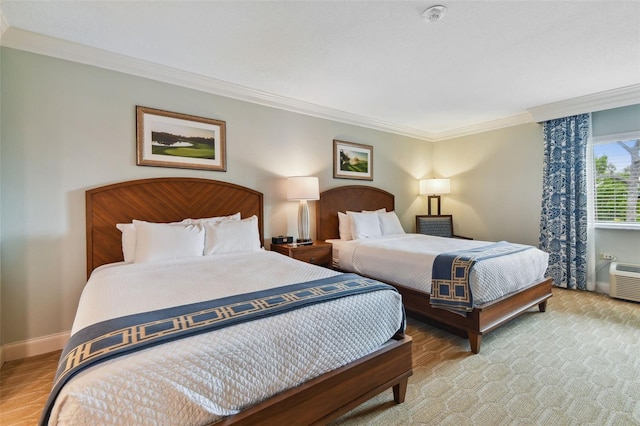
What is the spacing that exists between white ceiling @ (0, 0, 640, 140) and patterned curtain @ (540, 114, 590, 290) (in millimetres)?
483

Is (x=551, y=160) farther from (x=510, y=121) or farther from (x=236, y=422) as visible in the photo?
(x=236, y=422)

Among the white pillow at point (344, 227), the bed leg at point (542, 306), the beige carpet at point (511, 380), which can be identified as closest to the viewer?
the beige carpet at point (511, 380)

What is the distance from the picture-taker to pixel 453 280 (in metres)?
2.48

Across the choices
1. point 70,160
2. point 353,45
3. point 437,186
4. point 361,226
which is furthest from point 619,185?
point 70,160

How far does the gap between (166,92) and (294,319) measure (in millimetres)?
2766

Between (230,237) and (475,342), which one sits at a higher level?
(230,237)

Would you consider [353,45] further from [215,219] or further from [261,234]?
[261,234]

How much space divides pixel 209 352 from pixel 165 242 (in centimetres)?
165

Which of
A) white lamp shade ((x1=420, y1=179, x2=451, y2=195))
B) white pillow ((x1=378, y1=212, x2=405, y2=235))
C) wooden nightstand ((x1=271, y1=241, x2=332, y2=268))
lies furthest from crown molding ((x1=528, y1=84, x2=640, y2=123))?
wooden nightstand ((x1=271, y1=241, x2=332, y2=268))

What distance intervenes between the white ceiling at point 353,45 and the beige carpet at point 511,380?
2588 millimetres

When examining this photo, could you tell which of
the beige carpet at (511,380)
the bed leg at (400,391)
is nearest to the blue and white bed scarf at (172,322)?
the bed leg at (400,391)

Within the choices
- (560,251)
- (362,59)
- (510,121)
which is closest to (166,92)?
(362,59)

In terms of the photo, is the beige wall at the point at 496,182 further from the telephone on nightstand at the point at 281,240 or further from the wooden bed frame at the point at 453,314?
the telephone on nightstand at the point at 281,240

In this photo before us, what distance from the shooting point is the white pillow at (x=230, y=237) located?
2750 millimetres
